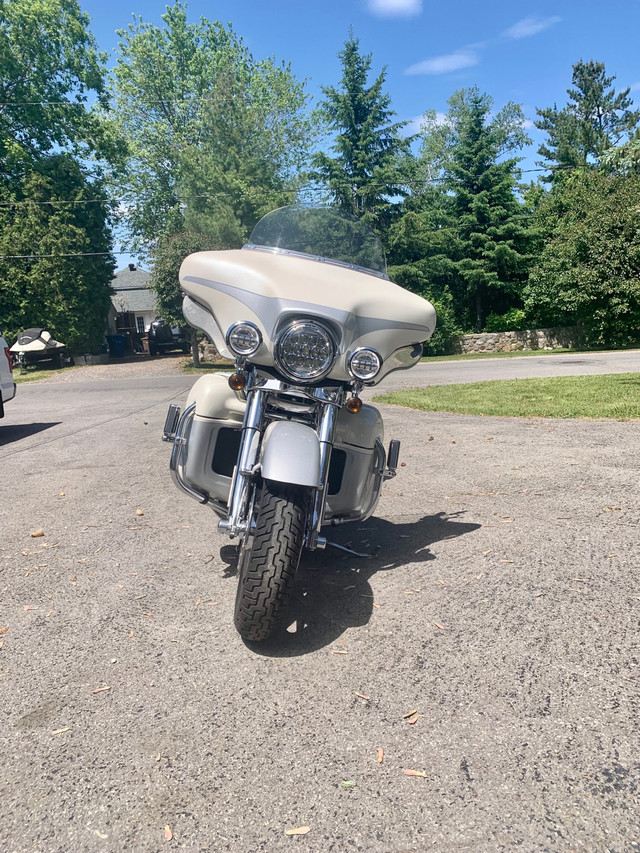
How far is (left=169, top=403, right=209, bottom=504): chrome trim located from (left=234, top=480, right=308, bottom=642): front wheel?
0.85 metres

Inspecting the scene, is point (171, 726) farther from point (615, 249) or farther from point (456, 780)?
point (615, 249)

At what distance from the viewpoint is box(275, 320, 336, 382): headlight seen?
3.08 m

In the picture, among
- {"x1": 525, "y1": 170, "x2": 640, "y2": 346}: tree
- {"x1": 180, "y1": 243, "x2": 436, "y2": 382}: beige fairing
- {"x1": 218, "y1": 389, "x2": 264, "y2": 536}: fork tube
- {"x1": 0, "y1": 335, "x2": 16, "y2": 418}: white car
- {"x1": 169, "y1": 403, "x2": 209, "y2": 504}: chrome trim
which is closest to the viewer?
{"x1": 218, "y1": 389, "x2": 264, "y2": 536}: fork tube

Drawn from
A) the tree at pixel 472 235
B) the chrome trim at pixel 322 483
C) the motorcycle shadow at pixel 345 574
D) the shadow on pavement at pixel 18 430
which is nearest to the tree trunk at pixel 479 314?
the tree at pixel 472 235

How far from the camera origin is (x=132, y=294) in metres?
56.7

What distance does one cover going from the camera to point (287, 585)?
2832 millimetres

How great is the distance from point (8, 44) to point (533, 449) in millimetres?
38296

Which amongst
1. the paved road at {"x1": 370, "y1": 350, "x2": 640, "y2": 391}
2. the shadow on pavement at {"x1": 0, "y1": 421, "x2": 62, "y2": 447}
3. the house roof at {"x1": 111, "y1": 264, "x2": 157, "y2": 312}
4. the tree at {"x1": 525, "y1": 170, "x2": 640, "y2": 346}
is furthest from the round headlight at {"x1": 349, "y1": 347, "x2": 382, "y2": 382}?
the house roof at {"x1": 111, "y1": 264, "x2": 157, "y2": 312}

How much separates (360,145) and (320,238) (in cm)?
2865

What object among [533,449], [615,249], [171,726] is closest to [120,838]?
[171,726]

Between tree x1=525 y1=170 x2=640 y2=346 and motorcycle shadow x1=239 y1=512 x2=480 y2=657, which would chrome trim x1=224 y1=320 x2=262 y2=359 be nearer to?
motorcycle shadow x1=239 y1=512 x2=480 y2=657

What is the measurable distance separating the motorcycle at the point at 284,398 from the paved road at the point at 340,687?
0.42 m

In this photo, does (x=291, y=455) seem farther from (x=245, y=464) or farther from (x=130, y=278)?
(x=130, y=278)

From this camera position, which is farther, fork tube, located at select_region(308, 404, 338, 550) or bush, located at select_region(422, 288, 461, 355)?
bush, located at select_region(422, 288, 461, 355)
